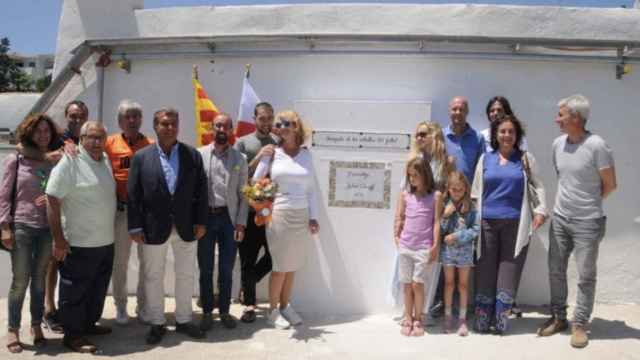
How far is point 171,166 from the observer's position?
4.42m

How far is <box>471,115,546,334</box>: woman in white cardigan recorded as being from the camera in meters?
4.64

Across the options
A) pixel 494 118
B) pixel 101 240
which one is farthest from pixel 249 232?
pixel 494 118

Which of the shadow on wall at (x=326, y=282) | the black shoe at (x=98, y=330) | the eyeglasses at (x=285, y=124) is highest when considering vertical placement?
the eyeglasses at (x=285, y=124)

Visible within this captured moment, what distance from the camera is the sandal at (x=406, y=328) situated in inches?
186

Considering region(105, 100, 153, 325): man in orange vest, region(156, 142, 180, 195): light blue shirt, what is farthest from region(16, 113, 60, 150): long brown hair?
region(156, 142, 180, 195): light blue shirt

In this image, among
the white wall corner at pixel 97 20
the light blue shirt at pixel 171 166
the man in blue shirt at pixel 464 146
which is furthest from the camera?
the white wall corner at pixel 97 20

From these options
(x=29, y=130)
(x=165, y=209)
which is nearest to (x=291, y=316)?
(x=165, y=209)

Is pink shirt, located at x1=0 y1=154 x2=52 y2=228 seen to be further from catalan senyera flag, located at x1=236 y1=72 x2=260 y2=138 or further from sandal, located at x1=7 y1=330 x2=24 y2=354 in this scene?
catalan senyera flag, located at x1=236 y1=72 x2=260 y2=138

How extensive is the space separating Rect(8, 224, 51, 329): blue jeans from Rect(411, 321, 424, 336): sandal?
3.24 metres

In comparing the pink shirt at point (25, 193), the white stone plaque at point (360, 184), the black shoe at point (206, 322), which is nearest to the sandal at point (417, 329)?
the white stone plaque at point (360, 184)

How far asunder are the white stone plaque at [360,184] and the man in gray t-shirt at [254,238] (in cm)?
75

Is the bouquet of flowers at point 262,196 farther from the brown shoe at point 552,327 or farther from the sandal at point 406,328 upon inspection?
the brown shoe at point 552,327

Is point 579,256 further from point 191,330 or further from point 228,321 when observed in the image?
point 191,330

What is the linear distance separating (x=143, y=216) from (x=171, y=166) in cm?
48
